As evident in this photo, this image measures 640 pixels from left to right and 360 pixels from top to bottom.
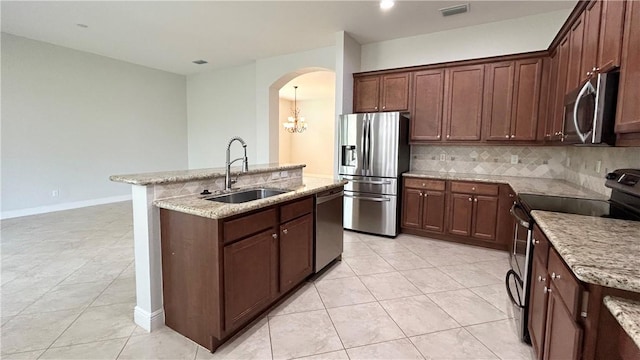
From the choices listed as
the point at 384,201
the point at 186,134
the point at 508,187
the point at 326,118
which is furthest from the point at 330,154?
the point at 508,187

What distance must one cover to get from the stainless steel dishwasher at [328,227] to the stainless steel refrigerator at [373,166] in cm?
116

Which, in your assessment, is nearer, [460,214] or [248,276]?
[248,276]

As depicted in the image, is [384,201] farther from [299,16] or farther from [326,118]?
[326,118]

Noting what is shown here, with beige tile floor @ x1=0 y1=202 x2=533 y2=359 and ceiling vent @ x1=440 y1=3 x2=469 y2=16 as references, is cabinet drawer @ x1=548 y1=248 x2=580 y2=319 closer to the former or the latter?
beige tile floor @ x1=0 y1=202 x2=533 y2=359

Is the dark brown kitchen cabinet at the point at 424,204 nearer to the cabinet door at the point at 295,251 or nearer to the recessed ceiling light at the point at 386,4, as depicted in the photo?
the cabinet door at the point at 295,251

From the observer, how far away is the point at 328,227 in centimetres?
293

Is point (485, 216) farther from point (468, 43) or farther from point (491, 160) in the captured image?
point (468, 43)

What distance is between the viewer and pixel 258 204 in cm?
195

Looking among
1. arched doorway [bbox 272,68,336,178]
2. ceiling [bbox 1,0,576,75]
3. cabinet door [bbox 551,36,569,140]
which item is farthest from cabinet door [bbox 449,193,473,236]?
arched doorway [bbox 272,68,336,178]

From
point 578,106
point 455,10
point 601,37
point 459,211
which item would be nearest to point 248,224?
point 578,106

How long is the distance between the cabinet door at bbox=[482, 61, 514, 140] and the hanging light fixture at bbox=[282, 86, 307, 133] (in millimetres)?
5963

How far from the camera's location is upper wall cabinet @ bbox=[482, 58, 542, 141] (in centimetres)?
357

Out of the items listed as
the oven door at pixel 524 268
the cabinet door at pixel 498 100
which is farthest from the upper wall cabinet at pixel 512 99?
the oven door at pixel 524 268

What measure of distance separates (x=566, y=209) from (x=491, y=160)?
245 cm
